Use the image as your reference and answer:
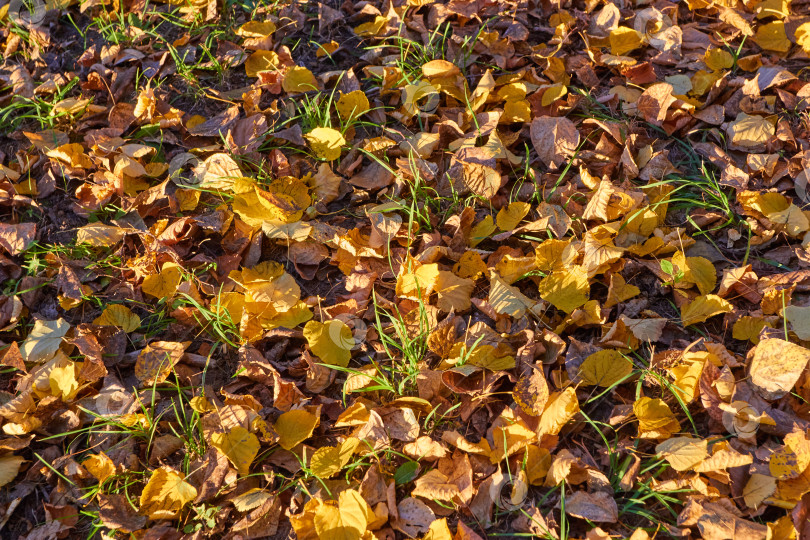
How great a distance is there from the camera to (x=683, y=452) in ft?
5.22

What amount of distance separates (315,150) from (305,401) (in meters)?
1.02

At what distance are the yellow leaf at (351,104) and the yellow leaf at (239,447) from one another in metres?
1.34

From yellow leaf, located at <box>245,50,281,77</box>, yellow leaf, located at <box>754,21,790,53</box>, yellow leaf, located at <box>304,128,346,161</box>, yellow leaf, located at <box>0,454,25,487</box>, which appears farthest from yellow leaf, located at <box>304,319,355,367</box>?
yellow leaf, located at <box>754,21,790,53</box>

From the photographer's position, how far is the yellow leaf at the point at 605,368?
1783mm

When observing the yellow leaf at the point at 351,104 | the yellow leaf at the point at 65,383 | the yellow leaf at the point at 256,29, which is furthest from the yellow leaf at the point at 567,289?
the yellow leaf at the point at 256,29

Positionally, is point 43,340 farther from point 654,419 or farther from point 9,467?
point 654,419

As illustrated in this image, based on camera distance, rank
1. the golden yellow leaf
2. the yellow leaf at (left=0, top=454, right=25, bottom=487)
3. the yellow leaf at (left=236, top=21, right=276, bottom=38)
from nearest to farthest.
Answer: the yellow leaf at (left=0, top=454, right=25, bottom=487) → the golden yellow leaf → the yellow leaf at (left=236, top=21, right=276, bottom=38)

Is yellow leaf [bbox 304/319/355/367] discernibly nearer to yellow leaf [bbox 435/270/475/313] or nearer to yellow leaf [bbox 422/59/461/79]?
yellow leaf [bbox 435/270/475/313]

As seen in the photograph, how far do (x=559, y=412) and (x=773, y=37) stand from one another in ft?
6.54

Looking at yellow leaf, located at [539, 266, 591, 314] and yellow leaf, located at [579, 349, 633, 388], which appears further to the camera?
yellow leaf, located at [539, 266, 591, 314]

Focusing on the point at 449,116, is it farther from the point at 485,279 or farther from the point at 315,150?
the point at 485,279

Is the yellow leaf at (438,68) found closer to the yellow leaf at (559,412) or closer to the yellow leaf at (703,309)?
the yellow leaf at (703,309)

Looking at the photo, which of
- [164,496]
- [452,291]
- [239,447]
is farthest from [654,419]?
[164,496]

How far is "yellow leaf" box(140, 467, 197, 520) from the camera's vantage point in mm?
1646
